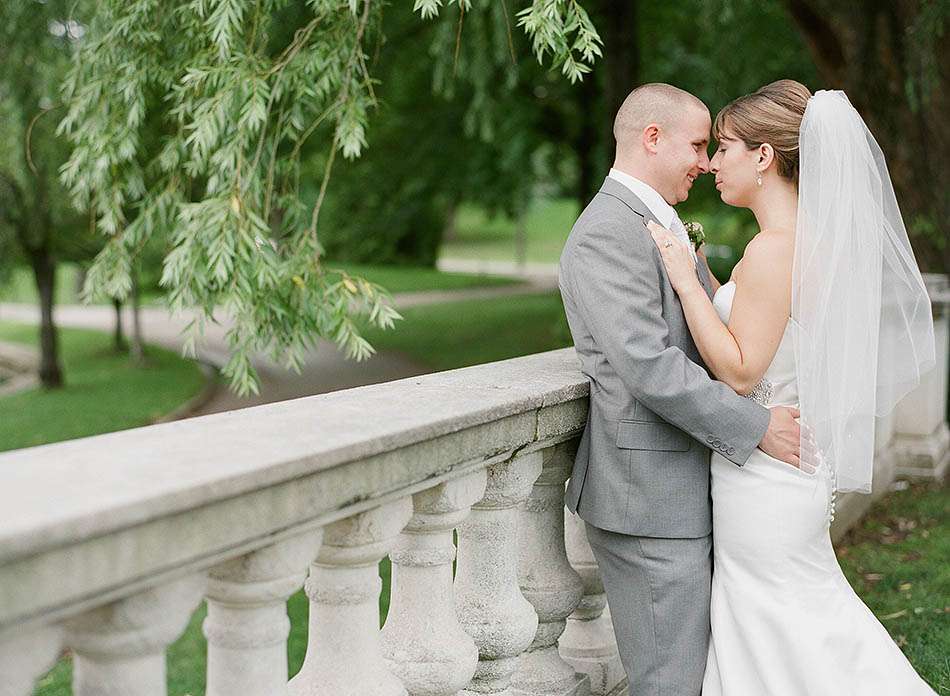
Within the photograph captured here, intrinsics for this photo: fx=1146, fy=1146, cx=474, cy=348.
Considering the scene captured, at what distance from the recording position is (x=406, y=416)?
2.33 metres

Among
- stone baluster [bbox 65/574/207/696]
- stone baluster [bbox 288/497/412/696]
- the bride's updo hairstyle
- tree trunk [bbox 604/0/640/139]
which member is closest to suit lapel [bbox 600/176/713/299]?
the bride's updo hairstyle

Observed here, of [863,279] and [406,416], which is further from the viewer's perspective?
[863,279]

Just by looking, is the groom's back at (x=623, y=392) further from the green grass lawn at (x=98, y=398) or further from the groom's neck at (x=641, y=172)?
the green grass lawn at (x=98, y=398)

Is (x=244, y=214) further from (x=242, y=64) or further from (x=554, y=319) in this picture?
(x=554, y=319)

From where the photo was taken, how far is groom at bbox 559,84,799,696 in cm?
290

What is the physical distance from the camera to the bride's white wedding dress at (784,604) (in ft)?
9.86

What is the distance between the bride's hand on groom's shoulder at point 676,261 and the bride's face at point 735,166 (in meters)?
0.31

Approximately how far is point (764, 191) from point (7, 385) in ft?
70.9

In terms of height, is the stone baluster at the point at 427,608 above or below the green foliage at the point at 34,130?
below

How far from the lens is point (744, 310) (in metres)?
3.08

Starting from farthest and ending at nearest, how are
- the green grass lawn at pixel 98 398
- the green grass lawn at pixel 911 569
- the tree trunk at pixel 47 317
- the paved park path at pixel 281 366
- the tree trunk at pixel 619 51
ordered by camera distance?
the tree trunk at pixel 47 317 → the paved park path at pixel 281 366 → the green grass lawn at pixel 98 398 → the tree trunk at pixel 619 51 → the green grass lawn at pixel 911 569

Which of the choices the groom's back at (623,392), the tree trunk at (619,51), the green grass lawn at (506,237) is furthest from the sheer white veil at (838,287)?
the green grass lawn at (506,237)

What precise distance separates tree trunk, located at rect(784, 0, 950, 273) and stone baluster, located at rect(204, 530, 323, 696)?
730cm

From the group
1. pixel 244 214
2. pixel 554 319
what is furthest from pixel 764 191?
pixel 554 319
